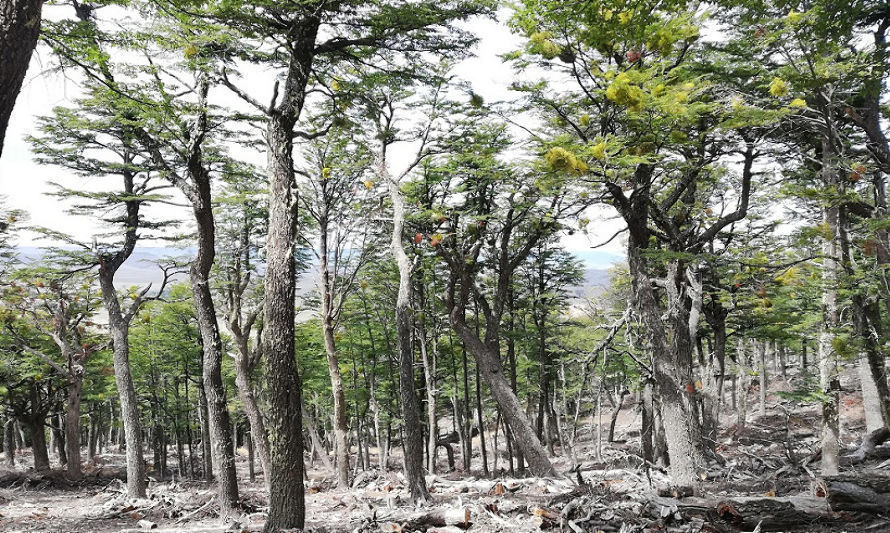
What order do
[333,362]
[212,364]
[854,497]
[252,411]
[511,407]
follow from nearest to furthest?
[854,497]
[212,364]
[511,407]
[252,411]
[333,362]

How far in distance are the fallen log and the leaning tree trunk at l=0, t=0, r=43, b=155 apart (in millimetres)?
6524

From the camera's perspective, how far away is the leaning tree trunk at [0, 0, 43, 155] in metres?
3.07

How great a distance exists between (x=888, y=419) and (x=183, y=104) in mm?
15667

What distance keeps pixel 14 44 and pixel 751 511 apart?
7.33m

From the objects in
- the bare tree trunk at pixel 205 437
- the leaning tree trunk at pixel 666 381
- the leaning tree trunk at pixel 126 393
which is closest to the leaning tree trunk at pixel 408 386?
the leaning tree trunk at pixel 666 381

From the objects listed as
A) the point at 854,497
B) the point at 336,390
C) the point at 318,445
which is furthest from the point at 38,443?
the point at 854,497

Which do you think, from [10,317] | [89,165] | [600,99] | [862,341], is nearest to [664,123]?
[600,99]

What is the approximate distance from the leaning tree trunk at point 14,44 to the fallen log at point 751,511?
21.4ft

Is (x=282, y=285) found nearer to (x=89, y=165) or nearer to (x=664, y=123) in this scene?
(x=664, y=123)

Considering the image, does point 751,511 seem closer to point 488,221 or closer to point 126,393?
point 488,221

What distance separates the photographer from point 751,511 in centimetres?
534

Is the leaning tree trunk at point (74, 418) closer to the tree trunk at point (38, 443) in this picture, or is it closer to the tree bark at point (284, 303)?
the tree trunk at point (38, 443)

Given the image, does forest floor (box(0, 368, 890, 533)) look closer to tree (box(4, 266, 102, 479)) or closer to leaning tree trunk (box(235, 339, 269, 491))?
leaning tree trunk (box(235, 339, 269, 491))

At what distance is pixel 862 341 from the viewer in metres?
8.05
